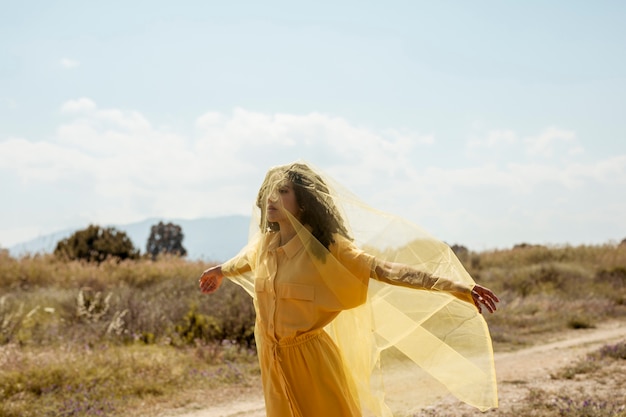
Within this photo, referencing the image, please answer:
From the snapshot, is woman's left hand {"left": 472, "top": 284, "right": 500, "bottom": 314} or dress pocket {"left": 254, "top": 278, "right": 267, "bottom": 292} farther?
dress pocket {"left": 254, "top": 278, "right": 267, "bottom": 292}

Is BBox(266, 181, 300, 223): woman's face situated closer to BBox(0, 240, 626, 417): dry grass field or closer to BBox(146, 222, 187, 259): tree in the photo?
BBox(0, 240, 626, 417): dry grass field

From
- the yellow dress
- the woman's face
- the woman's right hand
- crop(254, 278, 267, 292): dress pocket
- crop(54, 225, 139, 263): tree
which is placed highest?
crop(54, 225, 139, 263): tree

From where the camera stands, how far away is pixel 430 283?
3670 millimetres

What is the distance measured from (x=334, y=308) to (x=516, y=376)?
590 centimetres

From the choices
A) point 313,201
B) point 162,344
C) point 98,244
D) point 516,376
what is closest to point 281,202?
point 313,201

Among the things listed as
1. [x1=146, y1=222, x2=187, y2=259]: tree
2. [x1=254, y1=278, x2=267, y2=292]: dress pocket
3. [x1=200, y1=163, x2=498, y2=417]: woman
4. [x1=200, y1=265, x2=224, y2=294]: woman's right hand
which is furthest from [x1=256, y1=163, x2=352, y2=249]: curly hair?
[x1=146, y1=222, x2=187, y2=259]: tree

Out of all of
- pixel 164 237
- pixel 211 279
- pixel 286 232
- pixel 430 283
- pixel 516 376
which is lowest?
pixel 516 376

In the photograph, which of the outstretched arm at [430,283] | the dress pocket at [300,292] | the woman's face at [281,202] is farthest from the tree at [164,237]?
the outstretched arm at [430,283]

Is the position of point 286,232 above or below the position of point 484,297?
above

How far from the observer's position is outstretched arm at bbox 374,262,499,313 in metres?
3.55

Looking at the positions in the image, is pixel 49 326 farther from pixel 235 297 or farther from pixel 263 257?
pixel 263 257

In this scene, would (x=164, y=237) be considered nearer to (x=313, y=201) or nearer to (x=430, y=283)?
(x=313, y=201)

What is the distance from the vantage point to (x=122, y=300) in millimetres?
11484

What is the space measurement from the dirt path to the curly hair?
1.12 metres
